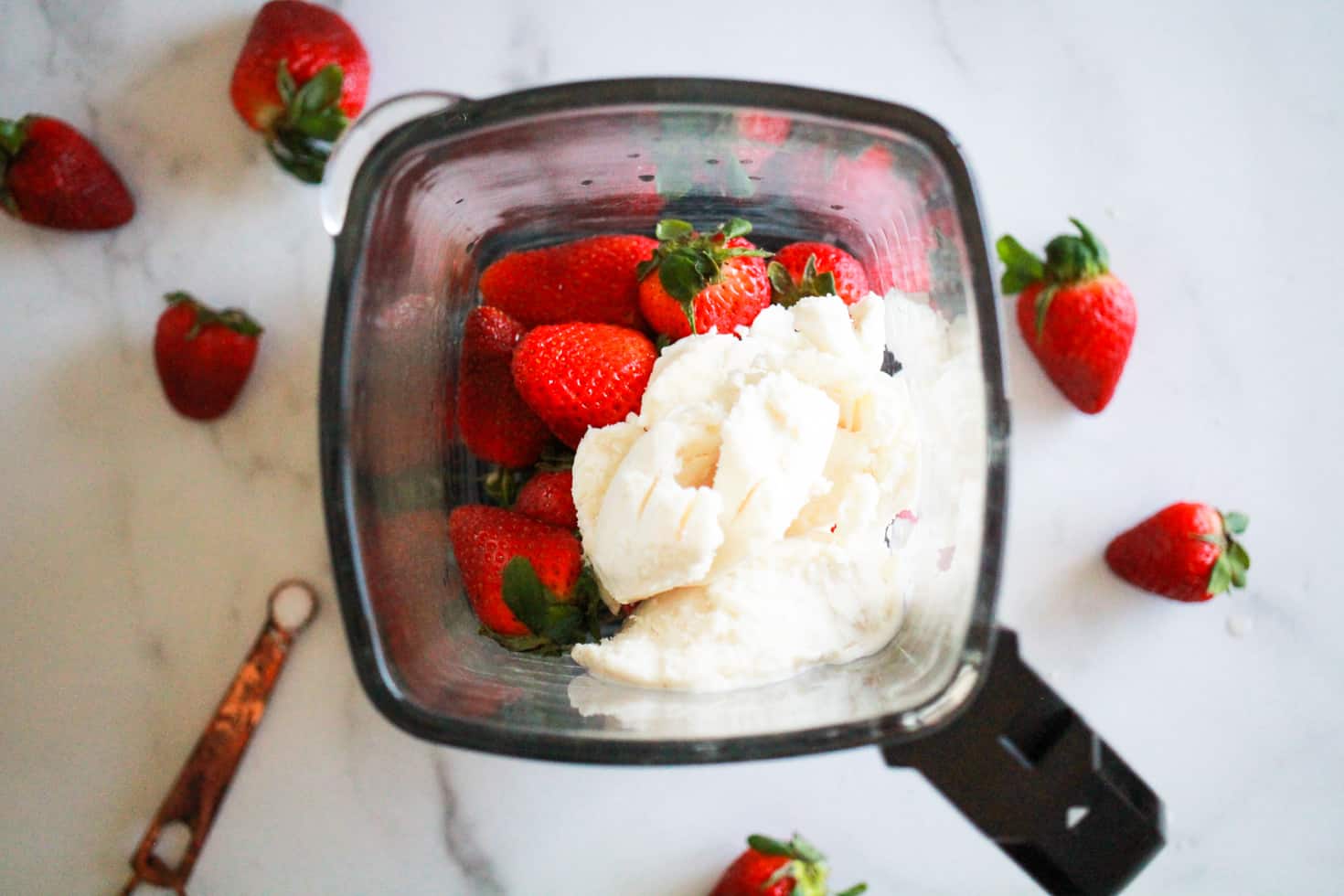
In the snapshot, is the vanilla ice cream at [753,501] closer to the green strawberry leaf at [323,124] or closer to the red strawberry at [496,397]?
the red strawberry at [496,397]

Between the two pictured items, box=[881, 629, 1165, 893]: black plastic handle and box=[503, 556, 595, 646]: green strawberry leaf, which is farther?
Result: box=[881, 629, 1165, 893]: black plastic handle

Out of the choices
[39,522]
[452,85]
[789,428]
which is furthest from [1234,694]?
[39,522]

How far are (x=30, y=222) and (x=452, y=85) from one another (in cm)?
40

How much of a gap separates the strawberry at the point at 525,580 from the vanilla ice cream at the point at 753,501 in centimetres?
4

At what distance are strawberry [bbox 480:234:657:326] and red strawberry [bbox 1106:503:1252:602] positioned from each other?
512 mm

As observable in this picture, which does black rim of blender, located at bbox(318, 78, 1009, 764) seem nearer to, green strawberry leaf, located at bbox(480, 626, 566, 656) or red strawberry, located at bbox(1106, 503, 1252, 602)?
green strawberry leaf, located at bbox(480, 626, 566, 656)

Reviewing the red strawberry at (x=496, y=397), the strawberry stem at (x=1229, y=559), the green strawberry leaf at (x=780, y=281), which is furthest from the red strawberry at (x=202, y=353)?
the strawberry stem at (x=1229, y=559)

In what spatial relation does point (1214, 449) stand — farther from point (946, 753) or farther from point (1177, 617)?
point (946, 753)

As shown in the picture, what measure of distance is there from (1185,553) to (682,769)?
486 millimetres

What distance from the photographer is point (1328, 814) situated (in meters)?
0.94

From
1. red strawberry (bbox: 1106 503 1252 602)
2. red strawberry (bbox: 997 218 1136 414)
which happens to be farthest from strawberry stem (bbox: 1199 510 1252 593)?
red strawberry (bbox: 997 218 1136 414)

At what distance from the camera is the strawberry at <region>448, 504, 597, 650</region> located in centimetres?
64

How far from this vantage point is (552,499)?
0.69 metres

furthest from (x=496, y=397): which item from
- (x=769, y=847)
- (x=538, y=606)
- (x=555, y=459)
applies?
(x=769, y=847)
